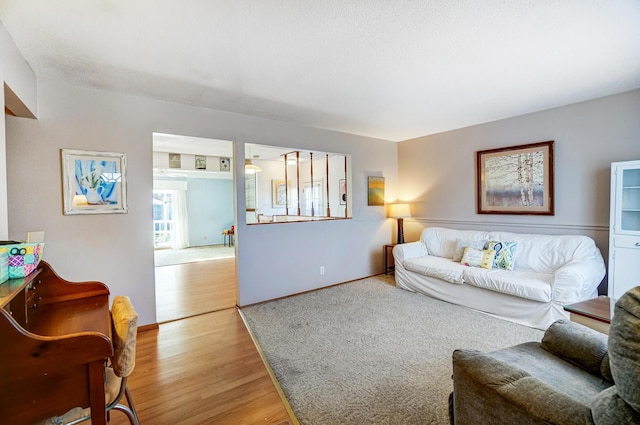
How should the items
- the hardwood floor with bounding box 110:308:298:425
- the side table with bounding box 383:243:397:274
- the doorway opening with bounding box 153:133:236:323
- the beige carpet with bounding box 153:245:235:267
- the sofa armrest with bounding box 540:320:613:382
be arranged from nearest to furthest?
the sofa armrest with bounding box 540:320:613:382, the hardwood floor with bounding box 110:308:298:425, the doorway opening with bounding box 153:133:236:323, the side table with bounding box 383:243:397:274, the beige carpet with bounding box 153:245:235:267

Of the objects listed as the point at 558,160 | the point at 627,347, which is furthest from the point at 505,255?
the point at 627,347

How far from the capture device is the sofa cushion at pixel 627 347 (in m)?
0.76

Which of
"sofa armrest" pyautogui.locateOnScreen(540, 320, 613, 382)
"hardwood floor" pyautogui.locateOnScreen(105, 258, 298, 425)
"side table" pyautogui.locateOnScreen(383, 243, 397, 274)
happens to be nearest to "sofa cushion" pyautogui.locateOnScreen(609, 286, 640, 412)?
"sofa armrest" pyautogui.locateOnScreen(540, 320, 613, 382)

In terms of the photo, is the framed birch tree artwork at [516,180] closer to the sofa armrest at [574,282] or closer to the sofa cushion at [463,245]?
the sofa cushion at [463,245]

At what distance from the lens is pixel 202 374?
2.18 meters

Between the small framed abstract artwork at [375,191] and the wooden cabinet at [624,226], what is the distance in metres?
2.84

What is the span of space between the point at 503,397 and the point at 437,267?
273 centimetres

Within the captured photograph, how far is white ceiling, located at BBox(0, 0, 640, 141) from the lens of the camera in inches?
64.4

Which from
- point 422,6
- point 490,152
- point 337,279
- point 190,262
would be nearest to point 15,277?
point 422,6

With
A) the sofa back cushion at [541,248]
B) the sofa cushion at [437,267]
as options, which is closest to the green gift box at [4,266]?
the sofa cushion at [437,267]

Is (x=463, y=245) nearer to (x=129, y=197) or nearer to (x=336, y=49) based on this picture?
(x=336, y=49)

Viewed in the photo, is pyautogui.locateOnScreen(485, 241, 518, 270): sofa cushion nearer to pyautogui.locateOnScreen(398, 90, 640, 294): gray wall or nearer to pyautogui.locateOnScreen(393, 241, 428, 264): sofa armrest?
pyautogui.locateOnScreen(398, 90, 640, 294): gray wall

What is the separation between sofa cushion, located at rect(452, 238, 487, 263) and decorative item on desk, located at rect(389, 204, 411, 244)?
1.02 meters

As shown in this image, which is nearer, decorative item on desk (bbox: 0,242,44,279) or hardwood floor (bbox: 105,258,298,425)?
decorative item on desk (bbox: 0,242,44,279)
